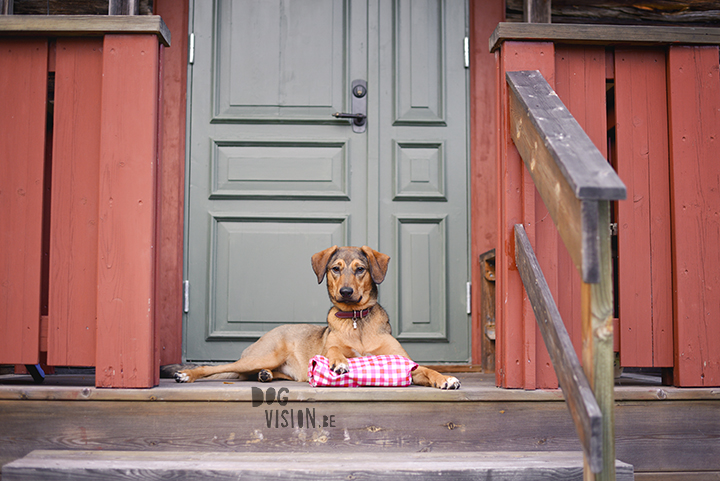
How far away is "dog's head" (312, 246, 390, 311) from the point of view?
349 cm

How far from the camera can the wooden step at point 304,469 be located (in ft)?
6.97

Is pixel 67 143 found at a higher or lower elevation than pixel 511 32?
lower

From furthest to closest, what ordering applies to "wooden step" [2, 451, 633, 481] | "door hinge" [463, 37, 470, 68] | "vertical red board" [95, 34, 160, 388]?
1. "door hinge" [463, 37, 470, 68]
2. "vertical red board" [95, 34, 160, 388]
3. "wooden step" [2, 451, 633, 481]

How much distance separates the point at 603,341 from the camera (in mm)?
1861

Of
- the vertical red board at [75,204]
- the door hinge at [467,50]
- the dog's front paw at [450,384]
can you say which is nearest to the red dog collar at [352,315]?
the dog's front paw at [450,384]

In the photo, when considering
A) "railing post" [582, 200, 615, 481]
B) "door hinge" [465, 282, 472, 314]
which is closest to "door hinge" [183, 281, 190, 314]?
"door hinge" [465, 282, 472, 314]

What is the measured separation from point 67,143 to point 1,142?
338 mm

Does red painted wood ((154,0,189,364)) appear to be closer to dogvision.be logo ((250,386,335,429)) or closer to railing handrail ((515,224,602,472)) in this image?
dogvision.be logo ((250,386,335,429))

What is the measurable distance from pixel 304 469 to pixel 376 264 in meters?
1.66

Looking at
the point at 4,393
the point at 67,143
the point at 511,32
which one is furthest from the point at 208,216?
the point at 511,32

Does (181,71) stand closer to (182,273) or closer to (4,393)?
(182,273)

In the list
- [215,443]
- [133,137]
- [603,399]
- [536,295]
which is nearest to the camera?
[603,399]

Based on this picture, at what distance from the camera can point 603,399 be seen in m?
1.87

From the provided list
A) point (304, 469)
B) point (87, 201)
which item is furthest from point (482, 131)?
point (304, 469)
